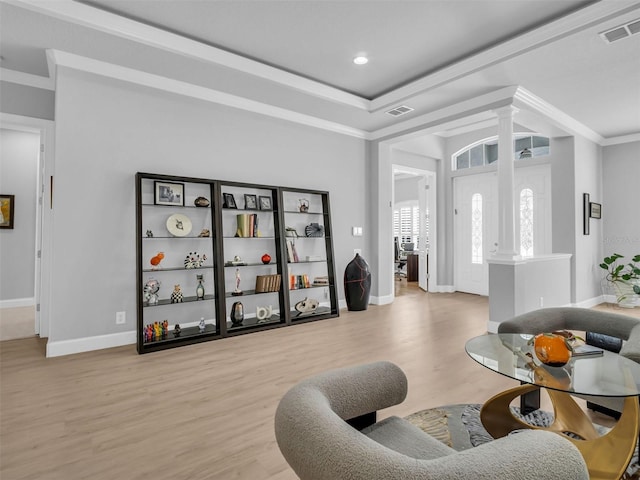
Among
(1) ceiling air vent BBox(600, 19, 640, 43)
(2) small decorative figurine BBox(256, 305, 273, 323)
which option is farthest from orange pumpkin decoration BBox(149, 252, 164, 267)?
(1) ceiling air vent BBox(600, 19, 640, 43)

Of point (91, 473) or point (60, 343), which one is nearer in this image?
point (91, 473)

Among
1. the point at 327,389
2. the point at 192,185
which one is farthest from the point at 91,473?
the point at 192,185

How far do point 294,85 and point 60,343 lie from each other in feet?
11.9

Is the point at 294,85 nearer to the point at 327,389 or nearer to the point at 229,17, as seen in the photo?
the point at 229,17

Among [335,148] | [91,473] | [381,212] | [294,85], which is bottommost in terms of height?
[91,473]

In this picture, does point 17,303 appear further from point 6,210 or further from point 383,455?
point 383,455

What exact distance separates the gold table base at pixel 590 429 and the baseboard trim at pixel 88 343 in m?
3.51

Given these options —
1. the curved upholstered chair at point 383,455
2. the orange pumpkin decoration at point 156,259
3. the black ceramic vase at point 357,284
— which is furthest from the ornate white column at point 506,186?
the orange pumpkin decoration at point 156,259

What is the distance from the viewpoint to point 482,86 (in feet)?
13.6

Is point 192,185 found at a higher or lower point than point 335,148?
lower

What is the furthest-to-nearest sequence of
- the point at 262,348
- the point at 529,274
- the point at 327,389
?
the point at 529,274 → the point at 262,348 → the point at 327,389

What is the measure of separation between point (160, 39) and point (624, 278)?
7.23m

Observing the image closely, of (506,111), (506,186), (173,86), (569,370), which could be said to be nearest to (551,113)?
(506,111)

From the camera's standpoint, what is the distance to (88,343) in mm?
3627
